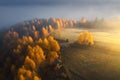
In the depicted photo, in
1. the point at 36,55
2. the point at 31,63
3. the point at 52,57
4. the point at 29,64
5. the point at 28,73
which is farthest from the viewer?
the point at 36,55

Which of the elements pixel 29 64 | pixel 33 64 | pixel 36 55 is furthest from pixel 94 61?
pixel 36 55

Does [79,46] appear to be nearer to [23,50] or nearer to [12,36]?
[23,50]

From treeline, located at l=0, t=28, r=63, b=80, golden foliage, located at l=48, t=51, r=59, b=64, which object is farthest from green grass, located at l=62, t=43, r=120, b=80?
treeline, located at l=0, t=28, r=63, b=80

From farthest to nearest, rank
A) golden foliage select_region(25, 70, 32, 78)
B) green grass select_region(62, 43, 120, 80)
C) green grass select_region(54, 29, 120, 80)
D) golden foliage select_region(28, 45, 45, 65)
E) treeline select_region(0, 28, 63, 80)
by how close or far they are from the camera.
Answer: golden foliage select_region(28, 45, 45, 65)
treeline select_region(0, 28, 63, 80)
golden foliage select_region(25, 70, 32, 78)
green grass select_region(54, 29, 120, 80)
green grass select_region(62, 43, 120, 80)

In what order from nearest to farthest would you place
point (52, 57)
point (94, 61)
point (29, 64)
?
point (94, 61) < point (52, 57) < point (29, 64)

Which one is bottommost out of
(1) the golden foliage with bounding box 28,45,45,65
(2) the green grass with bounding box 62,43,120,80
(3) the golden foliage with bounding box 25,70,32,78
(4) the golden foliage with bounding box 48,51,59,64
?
(3) the golden foliage with bounding box 25,70,32,78

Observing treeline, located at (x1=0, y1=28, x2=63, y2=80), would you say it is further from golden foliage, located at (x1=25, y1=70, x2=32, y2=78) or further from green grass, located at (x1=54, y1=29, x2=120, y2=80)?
green grass, located at (x1=54, y1=29, x2=120, y2=80)

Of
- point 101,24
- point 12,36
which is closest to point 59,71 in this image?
point 101,24

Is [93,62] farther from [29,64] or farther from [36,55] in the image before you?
[36,55]

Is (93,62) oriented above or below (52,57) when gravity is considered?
above

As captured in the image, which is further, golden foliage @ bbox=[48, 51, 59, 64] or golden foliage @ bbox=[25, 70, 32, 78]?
golden foliage @ bbox=[48, 51, 59, 64]

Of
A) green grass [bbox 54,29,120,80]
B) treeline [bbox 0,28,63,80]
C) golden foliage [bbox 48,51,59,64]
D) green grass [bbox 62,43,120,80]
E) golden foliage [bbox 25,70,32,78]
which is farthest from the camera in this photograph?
golden foliage [bbox 48,51,59,64]

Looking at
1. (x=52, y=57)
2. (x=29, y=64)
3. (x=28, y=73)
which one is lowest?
(x=28, y=73)
